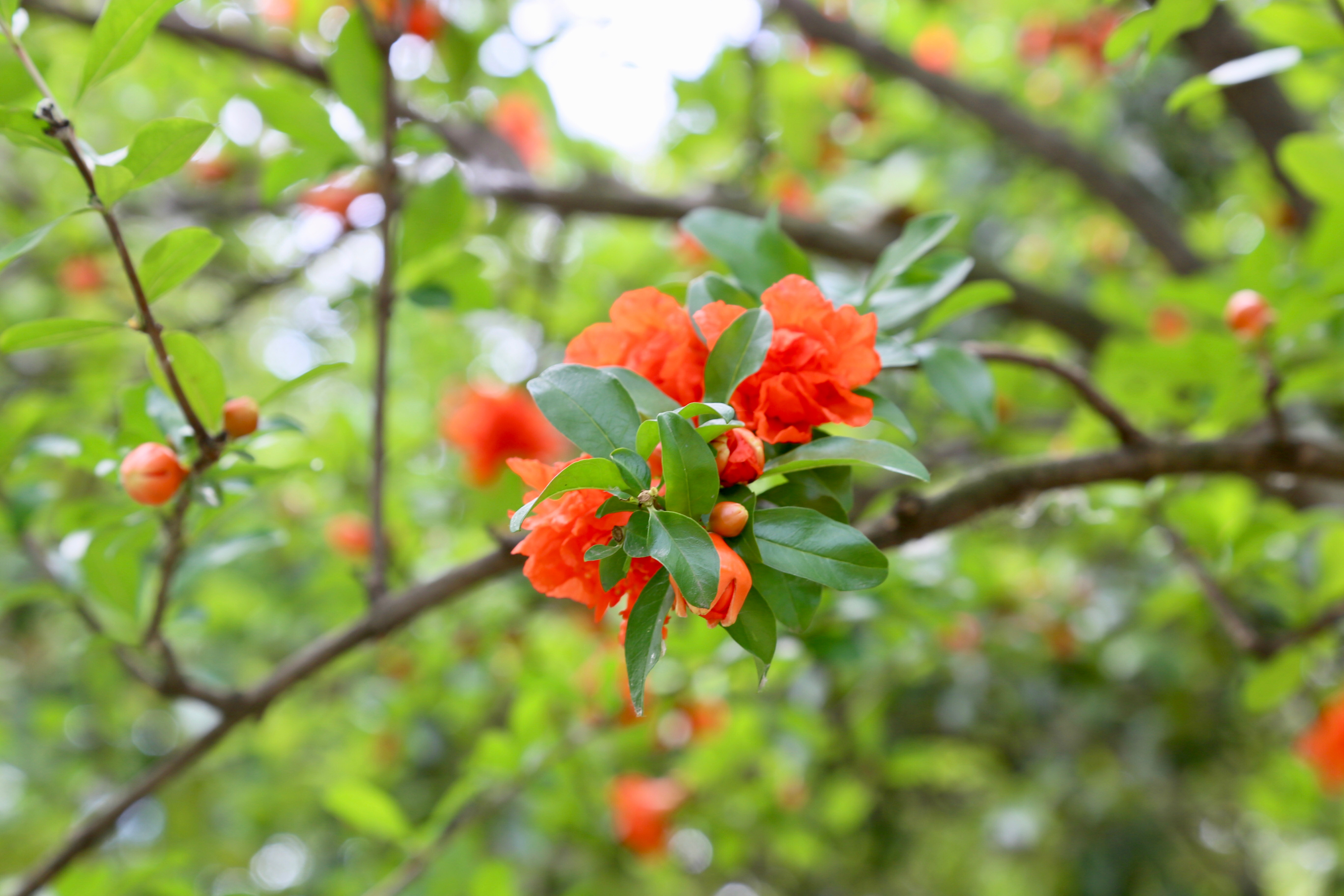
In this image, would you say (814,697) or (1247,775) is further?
(1247,775)

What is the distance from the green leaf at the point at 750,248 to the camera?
818 mm

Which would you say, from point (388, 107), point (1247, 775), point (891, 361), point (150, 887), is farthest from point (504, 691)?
point (1247, 775)

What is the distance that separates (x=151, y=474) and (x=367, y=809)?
2.81 ft

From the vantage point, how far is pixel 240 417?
0.79m

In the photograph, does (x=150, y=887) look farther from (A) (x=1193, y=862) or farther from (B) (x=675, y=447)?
(A) (x=1193, y=862)

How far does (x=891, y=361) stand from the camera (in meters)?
0.72

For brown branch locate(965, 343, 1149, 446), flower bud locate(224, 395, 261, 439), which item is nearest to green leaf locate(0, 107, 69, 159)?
flower bud locate(224, 395, 261, 439)

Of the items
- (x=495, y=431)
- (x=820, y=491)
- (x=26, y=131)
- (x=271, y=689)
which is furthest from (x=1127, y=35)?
(x=495, y=431)

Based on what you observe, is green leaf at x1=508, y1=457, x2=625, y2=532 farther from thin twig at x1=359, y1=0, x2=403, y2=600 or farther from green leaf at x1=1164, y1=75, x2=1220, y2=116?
green leaf at x1=1164, y1=75, x2=1220, y2=116

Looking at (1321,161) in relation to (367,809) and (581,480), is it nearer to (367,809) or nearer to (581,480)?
(581,480)

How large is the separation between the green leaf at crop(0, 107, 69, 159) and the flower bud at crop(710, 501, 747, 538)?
1.85ft

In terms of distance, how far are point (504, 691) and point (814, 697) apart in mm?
975

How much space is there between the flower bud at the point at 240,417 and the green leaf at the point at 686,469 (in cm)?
44

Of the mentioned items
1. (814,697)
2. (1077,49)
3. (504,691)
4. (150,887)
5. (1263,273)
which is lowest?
(504,691)
